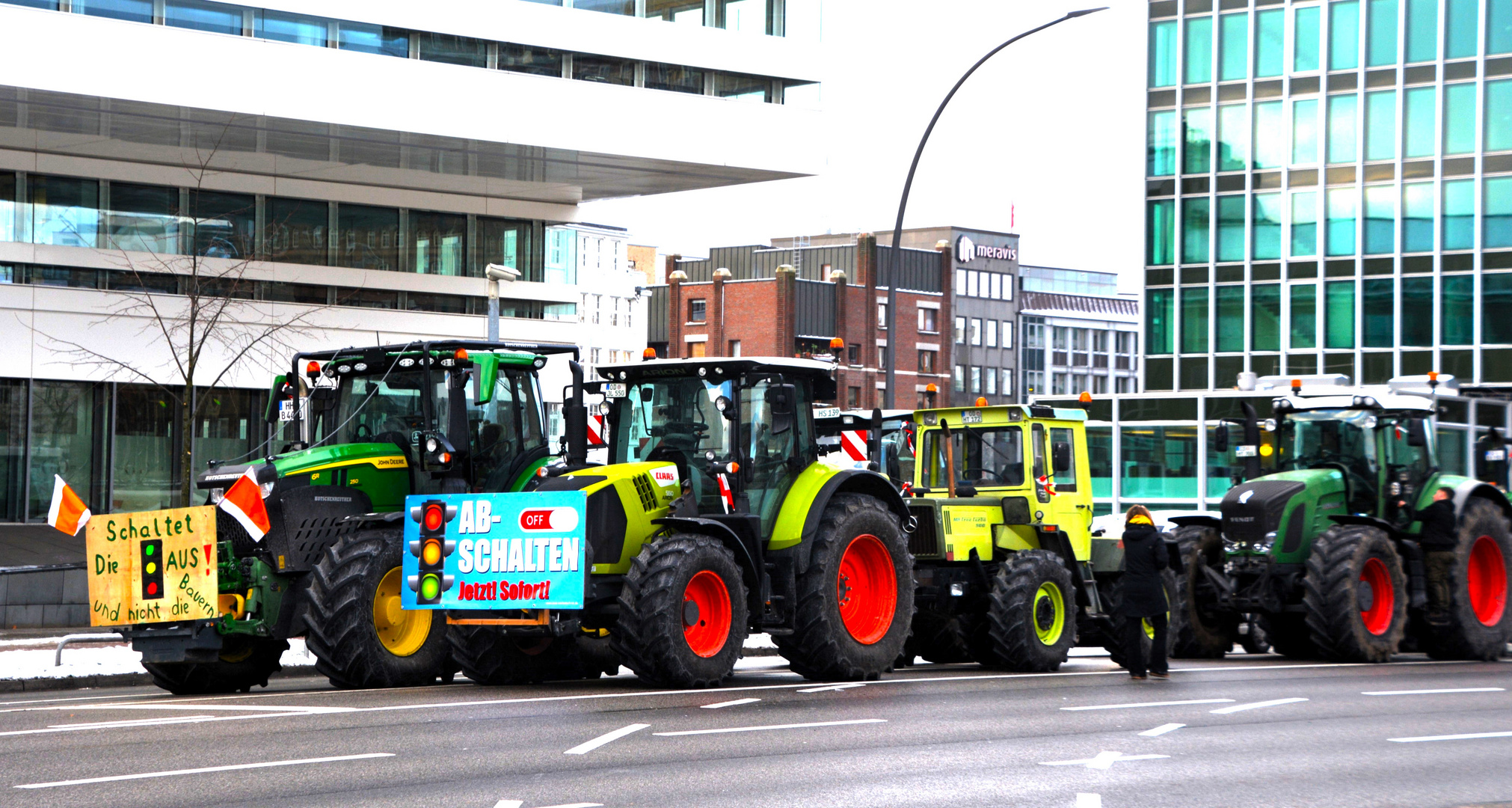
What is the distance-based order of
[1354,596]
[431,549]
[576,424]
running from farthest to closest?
[1354,596], [576,424], [431,549]

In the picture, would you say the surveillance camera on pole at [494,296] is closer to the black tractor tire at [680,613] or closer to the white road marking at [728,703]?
the black tractor tire at [680,613]

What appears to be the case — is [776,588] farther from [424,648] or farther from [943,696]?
[424,648]

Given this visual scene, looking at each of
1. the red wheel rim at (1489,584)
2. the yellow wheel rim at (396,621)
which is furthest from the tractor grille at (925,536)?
the red wheel rim at (1489,584)

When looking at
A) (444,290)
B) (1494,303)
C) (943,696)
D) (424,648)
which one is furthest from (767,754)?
(1494,303)

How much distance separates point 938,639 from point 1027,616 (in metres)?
1.95

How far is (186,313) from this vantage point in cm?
2950

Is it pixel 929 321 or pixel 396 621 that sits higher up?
pixel 929 321

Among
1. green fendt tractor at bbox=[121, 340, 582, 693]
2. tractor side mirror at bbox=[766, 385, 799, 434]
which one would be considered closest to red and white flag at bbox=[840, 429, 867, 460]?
green fendt tractor at bbox=[121, 340, 582, 693]

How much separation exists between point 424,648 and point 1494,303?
44174 millimetres

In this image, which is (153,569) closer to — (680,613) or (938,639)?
(680,613)

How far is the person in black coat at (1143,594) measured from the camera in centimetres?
1659

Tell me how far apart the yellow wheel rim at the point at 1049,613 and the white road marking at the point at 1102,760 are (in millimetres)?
6499

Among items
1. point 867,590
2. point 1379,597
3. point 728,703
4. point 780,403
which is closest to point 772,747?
point 728,703

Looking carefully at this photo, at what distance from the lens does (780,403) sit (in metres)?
15.2
